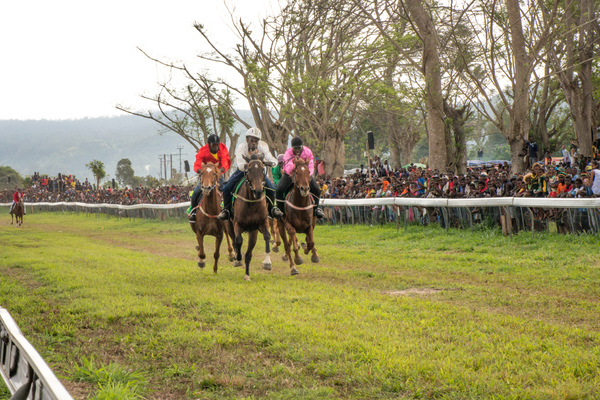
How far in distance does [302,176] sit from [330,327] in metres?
4.82

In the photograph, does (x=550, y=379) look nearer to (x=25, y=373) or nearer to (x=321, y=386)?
(x=321, y=386)

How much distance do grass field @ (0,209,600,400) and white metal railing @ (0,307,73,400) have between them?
1.51m

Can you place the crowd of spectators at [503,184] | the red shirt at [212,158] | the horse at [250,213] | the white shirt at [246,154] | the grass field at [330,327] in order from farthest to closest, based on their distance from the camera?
the crowd of spectators at [503,184] → the red shirt at [212,158] → the white shirt at [246,154] → the horse at [250,213] → the grass field at [330,327]

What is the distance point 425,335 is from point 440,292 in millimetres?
2793

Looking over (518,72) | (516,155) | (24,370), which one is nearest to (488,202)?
(516,155)

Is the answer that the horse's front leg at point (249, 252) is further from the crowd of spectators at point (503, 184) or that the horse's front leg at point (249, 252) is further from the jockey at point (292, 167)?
the crowd of spectators at point (503, 184)

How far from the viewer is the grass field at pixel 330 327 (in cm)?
485

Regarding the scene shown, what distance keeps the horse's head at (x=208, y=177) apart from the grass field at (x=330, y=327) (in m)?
1.75

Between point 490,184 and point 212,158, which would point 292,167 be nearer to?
point 212,158

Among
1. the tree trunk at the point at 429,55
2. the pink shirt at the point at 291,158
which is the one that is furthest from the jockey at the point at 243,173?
the tree trunk at the point at 429,55

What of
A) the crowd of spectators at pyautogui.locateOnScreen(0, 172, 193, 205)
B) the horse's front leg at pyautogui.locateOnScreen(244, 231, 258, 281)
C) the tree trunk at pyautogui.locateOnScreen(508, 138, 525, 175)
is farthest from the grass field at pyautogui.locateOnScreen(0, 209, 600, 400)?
the crowd of spectators at pyautogui.locateOnScreen(0, 172, 193, 205)

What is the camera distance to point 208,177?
1166 cm

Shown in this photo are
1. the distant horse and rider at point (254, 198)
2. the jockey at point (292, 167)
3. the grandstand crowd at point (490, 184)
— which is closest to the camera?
the distant horse and rider at point (254, 198)

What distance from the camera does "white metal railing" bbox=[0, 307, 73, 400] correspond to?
233 cm
